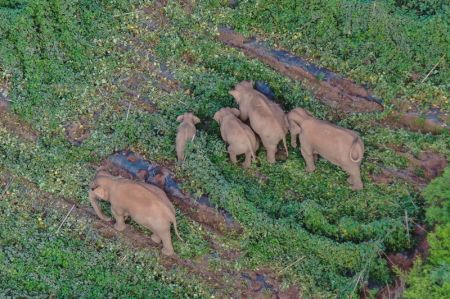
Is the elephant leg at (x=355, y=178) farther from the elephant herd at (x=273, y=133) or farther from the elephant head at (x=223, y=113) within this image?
the elephant head at (x=223, y=113)

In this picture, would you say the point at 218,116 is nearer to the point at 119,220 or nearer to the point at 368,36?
the point at 119,220

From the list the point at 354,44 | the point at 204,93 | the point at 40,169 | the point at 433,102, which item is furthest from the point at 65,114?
the point at 433,102

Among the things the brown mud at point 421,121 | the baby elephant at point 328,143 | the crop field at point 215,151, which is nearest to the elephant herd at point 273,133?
the baby elephant at point 328,143

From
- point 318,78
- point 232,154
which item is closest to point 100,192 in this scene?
point 232,154

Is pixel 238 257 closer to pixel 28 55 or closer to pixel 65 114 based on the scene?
pixel 65 114

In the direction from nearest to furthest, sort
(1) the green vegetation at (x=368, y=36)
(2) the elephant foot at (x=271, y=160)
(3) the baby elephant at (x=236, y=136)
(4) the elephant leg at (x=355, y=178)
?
(4) the elephant leg at (x=355, y=178)
(3) the baby elephant at (x=236, y=136)
(2) the elephant foot at (x=271, y=160)
(1) the green vegetation at (x=368, y=36)

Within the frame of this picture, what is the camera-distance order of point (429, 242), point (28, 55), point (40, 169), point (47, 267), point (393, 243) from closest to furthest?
point (429, 242)
point (393, 243)
point (47, 267)
point (40, 169)
point (28, 55)

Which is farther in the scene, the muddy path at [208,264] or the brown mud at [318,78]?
the brown mud at [318,78]
